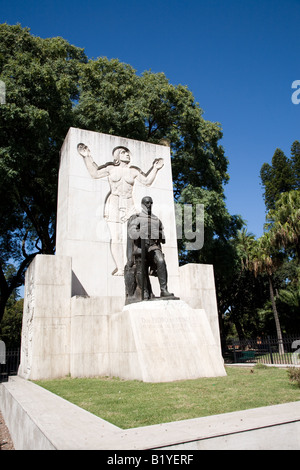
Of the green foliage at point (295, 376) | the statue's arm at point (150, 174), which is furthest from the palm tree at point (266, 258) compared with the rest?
the green foliage at point (295, 376)

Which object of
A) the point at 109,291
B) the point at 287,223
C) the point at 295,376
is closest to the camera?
the point at 295,376

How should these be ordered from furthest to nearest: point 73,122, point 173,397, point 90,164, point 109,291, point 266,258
Answer: point 266,258 → point 73,122 → point 90,164 → point 109,291 → point 173,397

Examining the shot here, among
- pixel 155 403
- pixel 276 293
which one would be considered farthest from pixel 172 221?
pixel 276 293

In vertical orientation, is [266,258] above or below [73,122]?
below

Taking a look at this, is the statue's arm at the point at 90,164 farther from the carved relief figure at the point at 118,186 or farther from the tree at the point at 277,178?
the tree at the point at 277,178

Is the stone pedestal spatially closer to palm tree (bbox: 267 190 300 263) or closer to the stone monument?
the stone monument

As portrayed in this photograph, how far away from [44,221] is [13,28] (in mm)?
11175

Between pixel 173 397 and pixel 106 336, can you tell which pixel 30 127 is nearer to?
pixel 106 336

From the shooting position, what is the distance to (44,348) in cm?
1039

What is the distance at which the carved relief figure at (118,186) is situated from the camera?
1359 cm

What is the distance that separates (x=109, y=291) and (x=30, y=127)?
914 cm

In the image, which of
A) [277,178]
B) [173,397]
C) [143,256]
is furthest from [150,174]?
[277,178]

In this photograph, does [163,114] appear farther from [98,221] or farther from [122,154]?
[98,221]

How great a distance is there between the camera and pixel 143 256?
995cm
